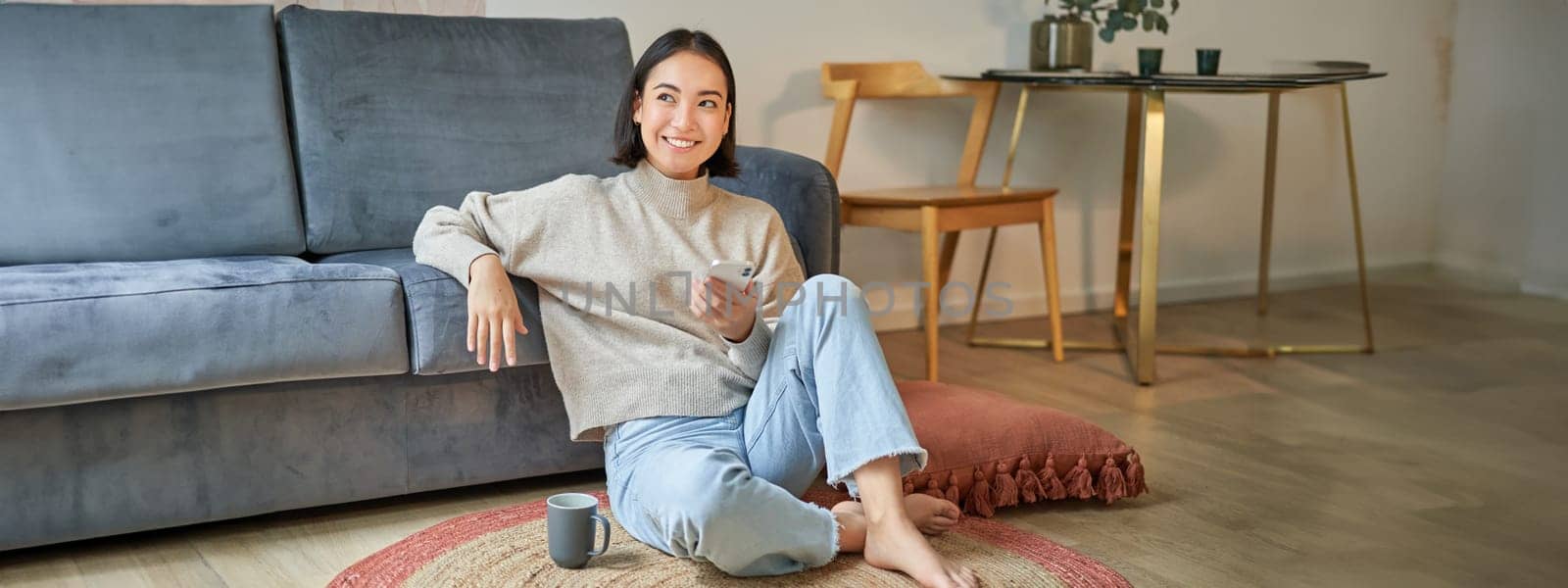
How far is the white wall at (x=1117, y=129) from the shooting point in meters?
3.27

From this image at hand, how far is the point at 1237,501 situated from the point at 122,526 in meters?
1.57

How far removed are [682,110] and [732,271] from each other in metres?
0.30

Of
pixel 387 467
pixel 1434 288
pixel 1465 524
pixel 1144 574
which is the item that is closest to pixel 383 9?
pixel 387 467

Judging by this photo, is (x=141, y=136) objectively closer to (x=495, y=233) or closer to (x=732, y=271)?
(x=495, y=233)

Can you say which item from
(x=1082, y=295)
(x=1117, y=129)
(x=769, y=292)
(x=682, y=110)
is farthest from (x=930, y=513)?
(x=1117, y=129)

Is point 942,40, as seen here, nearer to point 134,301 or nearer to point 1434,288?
point 1434,288

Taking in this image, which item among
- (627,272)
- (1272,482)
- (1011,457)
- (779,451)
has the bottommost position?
(1272,482)

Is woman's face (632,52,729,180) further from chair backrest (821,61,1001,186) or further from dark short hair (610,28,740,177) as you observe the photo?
chair backrest (821,61,1001,186)

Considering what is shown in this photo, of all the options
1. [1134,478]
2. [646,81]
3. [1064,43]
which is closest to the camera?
[646,81]

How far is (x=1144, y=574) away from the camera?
1.83 meters

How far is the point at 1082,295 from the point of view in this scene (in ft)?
12.5

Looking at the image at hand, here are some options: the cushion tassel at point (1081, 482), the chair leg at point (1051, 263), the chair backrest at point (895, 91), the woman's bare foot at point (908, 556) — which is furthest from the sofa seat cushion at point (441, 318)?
the chair leg at point (1051, 263)

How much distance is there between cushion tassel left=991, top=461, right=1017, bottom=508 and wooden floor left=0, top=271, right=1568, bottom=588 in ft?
0.15

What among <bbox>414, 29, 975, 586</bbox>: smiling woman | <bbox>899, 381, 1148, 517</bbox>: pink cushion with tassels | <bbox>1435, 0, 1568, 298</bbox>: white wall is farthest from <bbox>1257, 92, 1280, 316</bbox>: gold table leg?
<bbox>414, 29, 975, 586</bbox>: smiling woman
